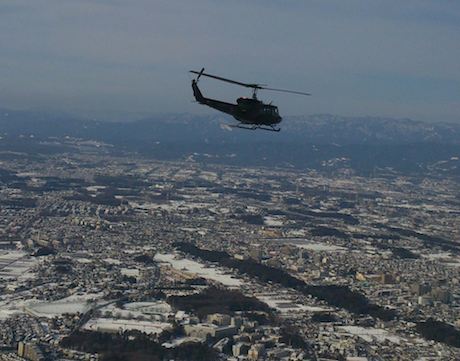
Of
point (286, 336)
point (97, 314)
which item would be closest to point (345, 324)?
point (286, 336)

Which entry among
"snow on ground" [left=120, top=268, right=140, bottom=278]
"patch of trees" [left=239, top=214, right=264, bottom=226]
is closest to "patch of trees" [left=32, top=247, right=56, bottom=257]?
"snow on ground" [left=120, top=268, right=140, bottom=278]

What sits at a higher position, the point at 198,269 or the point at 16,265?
the point at 198,269

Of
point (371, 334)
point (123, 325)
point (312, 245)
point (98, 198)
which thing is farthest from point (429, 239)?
point (123, 325)

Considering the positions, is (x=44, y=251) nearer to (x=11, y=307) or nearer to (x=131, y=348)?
(x=11, y=307)

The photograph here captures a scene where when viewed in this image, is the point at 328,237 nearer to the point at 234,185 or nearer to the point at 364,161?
the point at 234,185

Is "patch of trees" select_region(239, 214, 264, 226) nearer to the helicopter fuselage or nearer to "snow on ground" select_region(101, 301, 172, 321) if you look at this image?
"snow on ground" select_region(101, 301, 172, 321)

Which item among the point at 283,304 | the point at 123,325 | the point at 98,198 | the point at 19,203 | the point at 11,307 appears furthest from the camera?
the point at 98,198
